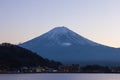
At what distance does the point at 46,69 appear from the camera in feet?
352

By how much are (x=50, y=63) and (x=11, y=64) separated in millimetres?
13196

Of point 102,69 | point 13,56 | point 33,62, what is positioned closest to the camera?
point 13,56

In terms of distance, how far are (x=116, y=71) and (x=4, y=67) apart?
22497 millimetres

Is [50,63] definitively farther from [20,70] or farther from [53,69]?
[20,70]

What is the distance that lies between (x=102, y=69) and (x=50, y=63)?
9.79 m

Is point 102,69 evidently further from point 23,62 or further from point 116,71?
point 23,62

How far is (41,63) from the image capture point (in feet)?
351

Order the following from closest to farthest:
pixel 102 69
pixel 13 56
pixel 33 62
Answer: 1. pixel 13 56
2. pixel 33 62
3. pixel 102 69

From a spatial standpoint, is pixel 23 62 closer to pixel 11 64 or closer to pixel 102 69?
pixel 11 64

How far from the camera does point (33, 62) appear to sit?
104875 millimetres

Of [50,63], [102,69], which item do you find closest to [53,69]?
[50,63]

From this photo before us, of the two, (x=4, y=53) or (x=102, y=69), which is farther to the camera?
(x=102, y=69)

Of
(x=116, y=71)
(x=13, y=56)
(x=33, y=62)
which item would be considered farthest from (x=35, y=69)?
(x=116, y=71)

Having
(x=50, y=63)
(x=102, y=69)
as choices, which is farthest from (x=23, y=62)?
(x=102, y=69)
